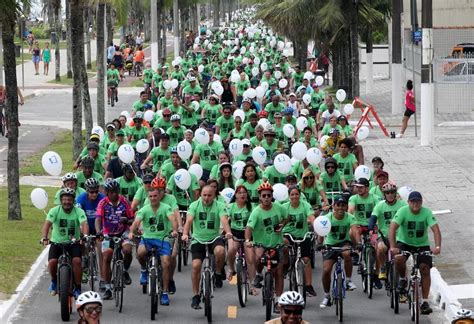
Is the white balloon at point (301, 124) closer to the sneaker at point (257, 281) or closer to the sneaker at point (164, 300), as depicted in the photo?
the sneaker at point (257, 281)

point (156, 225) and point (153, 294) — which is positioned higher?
point (156, 225)

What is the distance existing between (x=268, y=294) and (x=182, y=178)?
11.4ft

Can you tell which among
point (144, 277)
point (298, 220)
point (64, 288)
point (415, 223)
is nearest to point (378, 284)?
point (298, 220)

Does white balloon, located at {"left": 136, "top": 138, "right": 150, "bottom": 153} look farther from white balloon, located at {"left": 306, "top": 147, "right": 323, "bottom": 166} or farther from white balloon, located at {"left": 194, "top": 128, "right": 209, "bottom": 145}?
white balloon, located at {"left": 306, "top": 147, "right": 323, "bottom": 166}

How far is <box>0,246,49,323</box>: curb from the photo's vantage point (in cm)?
1653

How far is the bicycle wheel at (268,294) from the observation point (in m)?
16.2

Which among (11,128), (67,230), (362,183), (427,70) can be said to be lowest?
(67,230)

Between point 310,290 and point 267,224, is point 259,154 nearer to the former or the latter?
point 310,290

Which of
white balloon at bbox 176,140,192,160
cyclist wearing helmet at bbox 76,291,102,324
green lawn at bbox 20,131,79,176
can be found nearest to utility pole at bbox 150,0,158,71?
green lawn at bbox 20,131,79,176

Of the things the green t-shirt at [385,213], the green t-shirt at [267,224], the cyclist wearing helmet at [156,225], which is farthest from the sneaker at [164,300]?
the green t-shirt at [385,213]

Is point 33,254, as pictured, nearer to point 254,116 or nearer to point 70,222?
point 70,222

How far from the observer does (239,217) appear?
696 inches

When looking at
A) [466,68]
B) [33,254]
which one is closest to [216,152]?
[33,254]

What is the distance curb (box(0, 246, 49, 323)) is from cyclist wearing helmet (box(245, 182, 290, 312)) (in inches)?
114
